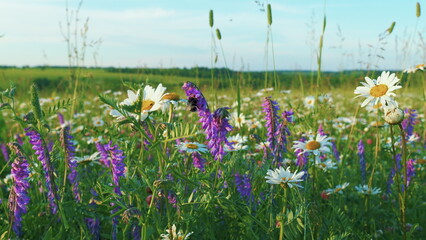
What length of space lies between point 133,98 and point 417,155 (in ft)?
10.8

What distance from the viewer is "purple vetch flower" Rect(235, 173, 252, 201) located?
2354mm

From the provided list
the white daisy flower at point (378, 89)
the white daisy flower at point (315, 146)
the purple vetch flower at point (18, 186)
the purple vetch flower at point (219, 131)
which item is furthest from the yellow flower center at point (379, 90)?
the purple vetch flower at point (18, 186)

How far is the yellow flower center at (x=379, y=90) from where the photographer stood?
2.03 m

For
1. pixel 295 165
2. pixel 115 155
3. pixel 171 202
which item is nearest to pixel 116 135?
pixel 115 155

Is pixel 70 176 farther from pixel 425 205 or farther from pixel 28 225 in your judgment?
pixel 425 205

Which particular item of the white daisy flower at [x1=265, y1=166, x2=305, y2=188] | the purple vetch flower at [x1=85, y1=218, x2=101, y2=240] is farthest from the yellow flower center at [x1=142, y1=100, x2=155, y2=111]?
the purple vetch flower at [x1=85, y1=218, x2=101, y2=240]

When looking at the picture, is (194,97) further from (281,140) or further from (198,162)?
(281,140)

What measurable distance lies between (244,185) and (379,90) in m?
0.92

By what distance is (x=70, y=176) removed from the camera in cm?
261

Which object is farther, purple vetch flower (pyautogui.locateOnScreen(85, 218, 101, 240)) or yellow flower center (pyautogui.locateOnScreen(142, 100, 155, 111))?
purple vetch flower (pyautogui.locateOnScreen(85, 218, 101, 240))

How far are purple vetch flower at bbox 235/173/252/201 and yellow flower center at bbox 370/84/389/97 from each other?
0.80 m

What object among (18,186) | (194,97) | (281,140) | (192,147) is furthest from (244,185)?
(18,186)

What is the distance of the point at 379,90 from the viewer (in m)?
2.04

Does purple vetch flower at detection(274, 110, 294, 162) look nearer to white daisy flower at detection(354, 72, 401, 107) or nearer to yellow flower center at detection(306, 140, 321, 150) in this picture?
yellow flower center at detection(306, 140, 321, 150)
